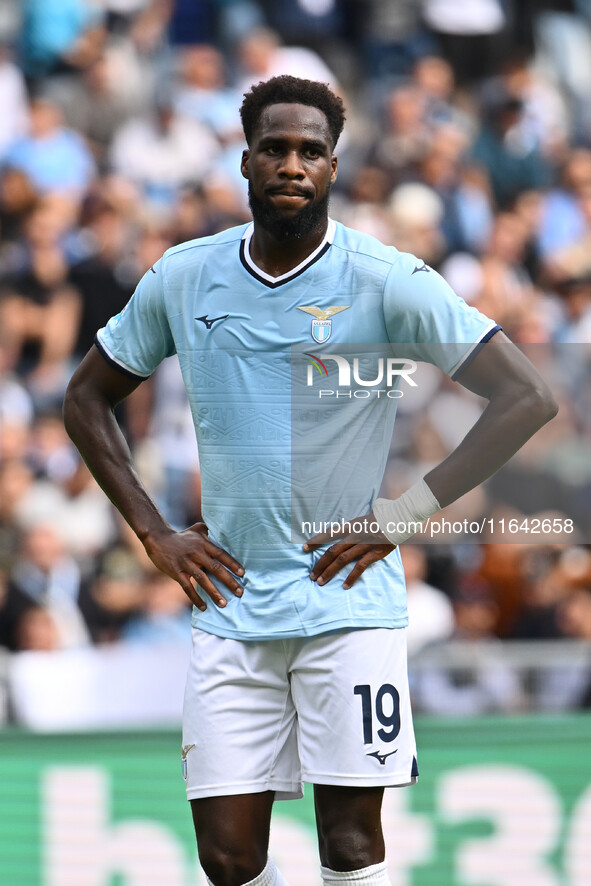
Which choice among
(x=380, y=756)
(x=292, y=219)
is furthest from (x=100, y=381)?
(x=380, y=756)

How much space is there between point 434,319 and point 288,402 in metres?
0.41

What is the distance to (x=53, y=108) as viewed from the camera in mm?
8898

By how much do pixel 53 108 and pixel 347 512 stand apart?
245 inches

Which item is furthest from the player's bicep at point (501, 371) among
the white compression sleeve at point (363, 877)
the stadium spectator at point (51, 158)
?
the stadium spectator at point (51, 158)

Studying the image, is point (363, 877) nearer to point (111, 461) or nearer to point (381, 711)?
point (381, 711)

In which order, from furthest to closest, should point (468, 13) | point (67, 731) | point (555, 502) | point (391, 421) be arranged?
point (468, 13)
point (555, 502)
point (67, 731)
point (391, 421)

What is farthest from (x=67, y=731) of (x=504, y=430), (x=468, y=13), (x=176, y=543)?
(x=468, y=13)

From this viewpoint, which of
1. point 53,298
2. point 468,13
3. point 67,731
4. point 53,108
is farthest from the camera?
point 468,13

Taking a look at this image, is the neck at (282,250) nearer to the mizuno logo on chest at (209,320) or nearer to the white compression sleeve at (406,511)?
the mizuno logo on chest at (209,320)

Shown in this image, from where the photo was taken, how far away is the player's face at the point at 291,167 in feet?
10.9

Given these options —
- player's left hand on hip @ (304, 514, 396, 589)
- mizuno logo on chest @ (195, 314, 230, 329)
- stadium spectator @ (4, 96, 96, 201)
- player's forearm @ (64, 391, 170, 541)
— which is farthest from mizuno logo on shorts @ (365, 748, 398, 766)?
stadium spectator @ (4, 96, 96, 201)

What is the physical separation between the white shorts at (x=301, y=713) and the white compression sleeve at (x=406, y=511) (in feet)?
0.84

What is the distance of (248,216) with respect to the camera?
8.21 meters

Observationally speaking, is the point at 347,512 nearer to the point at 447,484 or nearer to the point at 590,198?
the point at 447,484
